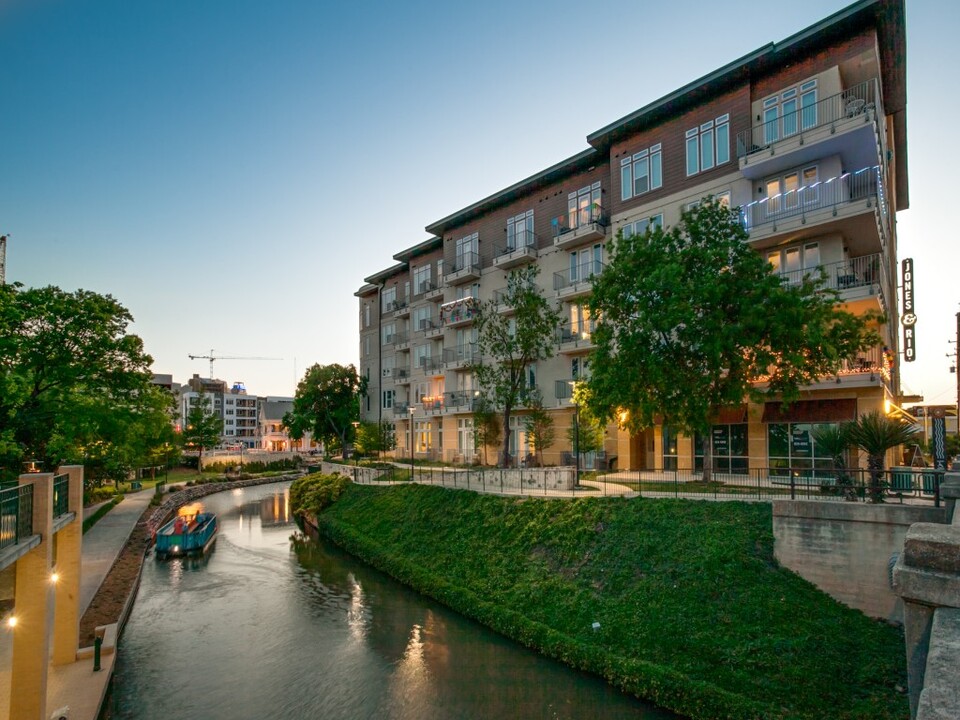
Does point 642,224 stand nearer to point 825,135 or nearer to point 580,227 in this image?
point 580,227

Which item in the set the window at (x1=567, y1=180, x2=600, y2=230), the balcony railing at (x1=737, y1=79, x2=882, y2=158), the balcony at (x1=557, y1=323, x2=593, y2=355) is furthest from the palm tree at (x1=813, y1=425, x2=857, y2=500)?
the window at (x1=567, y1=180, x2=600, y2=230)

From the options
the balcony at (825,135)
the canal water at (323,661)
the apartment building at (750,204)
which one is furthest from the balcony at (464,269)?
the canal water at (323,661)

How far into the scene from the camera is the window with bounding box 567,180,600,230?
32.9 m

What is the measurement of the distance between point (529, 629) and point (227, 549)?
798 inches

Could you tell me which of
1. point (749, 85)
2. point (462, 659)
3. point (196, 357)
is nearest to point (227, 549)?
point (462, 659)

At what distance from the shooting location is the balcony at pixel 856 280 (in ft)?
70.8

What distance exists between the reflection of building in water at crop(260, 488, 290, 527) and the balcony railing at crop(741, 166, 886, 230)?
1286 inches

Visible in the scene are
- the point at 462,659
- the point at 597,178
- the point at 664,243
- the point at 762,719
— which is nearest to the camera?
the point at 762,719

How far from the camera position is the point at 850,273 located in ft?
73.7

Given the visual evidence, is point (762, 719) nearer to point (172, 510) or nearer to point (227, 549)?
point (227, 549)

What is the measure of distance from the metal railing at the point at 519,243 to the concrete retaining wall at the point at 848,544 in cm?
2486

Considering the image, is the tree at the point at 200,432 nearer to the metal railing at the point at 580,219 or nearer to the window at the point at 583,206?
the metal railing at the point at 580,219

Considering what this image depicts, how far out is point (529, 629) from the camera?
1603 cm

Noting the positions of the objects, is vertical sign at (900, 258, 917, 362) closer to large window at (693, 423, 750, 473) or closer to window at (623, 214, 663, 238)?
large window at (693, 423, 750, 473)
